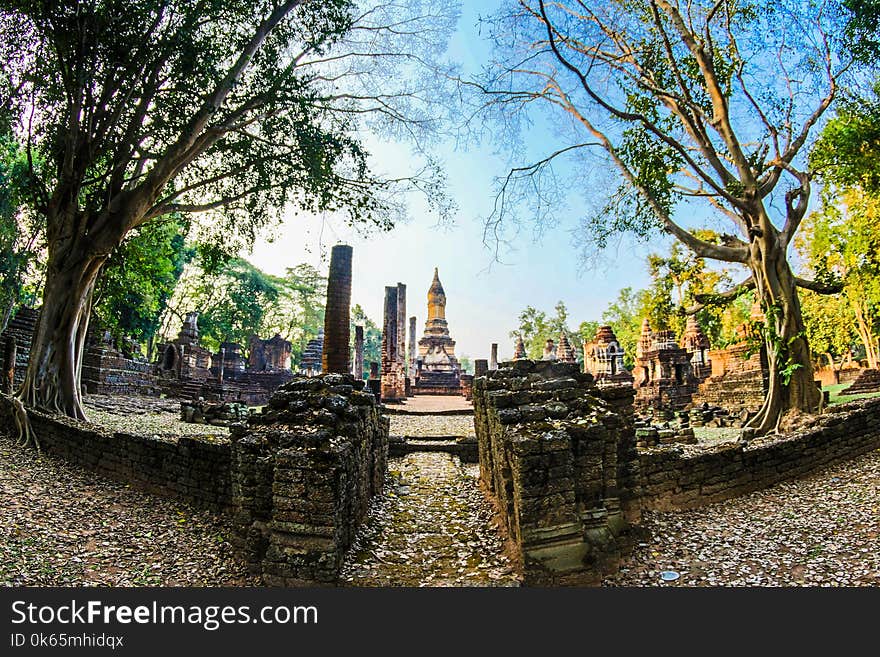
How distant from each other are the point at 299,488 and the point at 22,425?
7.72 meters

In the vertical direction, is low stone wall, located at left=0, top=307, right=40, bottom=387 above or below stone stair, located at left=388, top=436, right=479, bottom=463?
above

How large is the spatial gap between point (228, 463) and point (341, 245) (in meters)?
8.50

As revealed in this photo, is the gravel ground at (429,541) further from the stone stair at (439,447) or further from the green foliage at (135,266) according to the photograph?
the green foliage at (135,266)

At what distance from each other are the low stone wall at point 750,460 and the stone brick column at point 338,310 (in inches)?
352

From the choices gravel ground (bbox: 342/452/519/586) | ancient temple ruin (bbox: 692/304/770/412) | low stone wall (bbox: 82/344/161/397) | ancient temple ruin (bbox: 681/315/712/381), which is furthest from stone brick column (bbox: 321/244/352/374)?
ancient temple ruin (bbox: 681/315/712/381)

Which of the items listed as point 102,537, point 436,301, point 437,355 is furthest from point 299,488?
point 436,301

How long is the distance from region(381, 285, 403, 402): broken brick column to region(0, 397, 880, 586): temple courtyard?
1676 centimetres

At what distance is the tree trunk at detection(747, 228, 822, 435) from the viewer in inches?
387

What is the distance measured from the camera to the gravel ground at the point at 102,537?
4.29 metres

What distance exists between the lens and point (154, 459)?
625 cm

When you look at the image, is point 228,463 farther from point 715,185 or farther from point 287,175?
point 715,185

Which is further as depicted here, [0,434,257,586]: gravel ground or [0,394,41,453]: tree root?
[0,394,41,453]: tree root

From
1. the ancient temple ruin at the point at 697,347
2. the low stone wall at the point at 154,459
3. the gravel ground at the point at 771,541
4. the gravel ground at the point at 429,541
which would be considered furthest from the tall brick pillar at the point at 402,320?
the gravel ground at the point at 771,541

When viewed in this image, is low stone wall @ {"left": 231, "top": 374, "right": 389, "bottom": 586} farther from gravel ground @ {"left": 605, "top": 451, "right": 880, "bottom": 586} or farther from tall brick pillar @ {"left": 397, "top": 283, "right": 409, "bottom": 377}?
tall brick pillar @ {"left": 397, "top": 283, "right": 409, "bottom": 377}
